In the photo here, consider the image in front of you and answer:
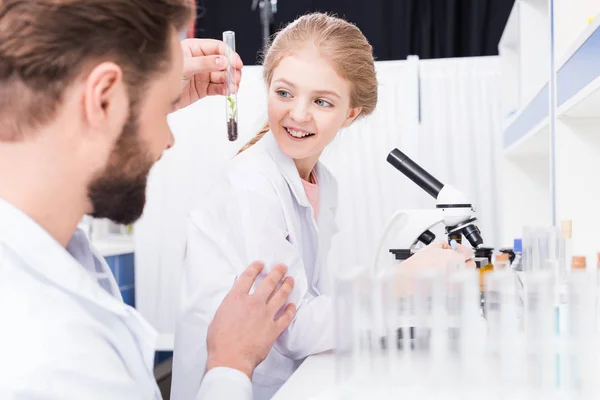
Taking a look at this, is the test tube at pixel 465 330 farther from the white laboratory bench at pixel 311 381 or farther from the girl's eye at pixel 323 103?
the girl's eye at pixel 323 103

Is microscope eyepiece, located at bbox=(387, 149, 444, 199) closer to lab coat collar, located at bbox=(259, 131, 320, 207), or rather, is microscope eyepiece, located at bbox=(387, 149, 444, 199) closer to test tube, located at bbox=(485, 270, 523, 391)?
lab coat collar, located at bbox=(259, 131, 320, 207)

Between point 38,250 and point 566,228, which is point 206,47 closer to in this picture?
point 38,250

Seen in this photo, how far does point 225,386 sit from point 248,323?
13 cm

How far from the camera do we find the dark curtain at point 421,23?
12.8 ft

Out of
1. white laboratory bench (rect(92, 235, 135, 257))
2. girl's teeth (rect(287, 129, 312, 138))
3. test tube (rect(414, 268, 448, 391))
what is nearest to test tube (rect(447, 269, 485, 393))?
test tube (rect(414, 268, 448, 391))

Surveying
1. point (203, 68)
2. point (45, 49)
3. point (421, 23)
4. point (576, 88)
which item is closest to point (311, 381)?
point (45, 49)

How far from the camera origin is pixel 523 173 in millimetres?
2914

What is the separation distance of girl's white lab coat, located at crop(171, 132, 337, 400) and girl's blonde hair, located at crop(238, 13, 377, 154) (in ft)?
0.88

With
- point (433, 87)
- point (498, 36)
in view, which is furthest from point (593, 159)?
point (498, 36)

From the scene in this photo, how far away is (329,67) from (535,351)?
0.86 metres

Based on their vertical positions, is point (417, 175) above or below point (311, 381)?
above

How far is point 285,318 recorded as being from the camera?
118 centimetres

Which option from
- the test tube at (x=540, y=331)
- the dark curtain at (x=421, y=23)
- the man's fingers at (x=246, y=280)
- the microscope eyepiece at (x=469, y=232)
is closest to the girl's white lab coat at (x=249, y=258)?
the man's fingers at (x=246, y=280)

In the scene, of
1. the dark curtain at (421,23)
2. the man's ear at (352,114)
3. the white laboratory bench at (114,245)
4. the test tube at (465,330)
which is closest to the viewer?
the test tube at (465,330)
